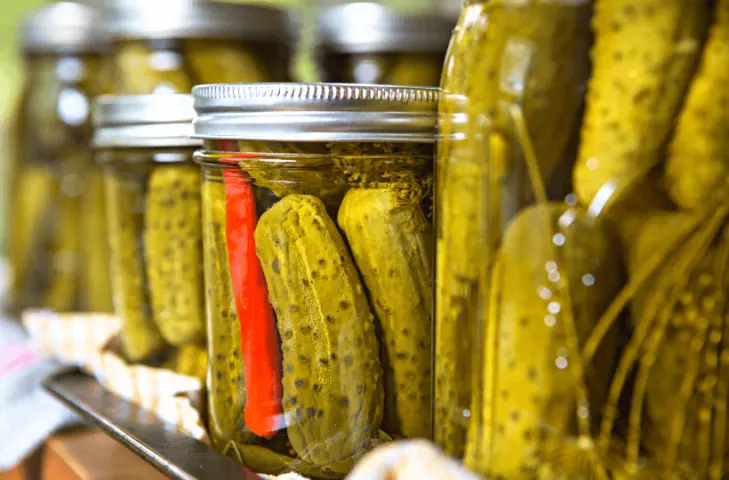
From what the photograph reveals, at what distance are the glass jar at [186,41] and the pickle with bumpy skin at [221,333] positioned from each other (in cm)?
17

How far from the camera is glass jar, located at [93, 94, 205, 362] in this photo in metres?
0.53

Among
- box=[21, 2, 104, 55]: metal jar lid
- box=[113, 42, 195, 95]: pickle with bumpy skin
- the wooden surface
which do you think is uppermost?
box=[21, 2, 104, 55]: metal jar lid

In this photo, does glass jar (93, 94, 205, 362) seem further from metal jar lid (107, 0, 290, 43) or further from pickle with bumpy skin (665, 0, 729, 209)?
pickle with bumpy skin (665, 0, 729, 209)

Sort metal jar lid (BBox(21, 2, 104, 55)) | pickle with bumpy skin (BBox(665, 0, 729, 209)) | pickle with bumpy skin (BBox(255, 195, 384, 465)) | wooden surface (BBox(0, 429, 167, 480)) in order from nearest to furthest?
pickle with bumpy skin (BBox(665, 0, 729, 209))
pickle with bumpy skin (BBox(255, 195, 384, 465))
wooden surface (BBox(0, 429, 167, 480))
metal jar lid (BBox(21, 2, 104, 55))

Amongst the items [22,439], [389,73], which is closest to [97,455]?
[22,439]

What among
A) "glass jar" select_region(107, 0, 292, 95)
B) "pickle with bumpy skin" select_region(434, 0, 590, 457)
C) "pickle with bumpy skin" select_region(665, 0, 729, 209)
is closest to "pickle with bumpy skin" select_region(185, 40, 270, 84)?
"glass jar" select_region(107, 0, 292, 95)

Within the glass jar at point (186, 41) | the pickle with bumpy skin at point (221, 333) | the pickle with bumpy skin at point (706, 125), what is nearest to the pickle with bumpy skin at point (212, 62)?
the glass jar at point (186, 41)

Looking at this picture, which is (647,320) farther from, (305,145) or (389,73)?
(389,73)

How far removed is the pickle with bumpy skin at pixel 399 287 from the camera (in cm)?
38

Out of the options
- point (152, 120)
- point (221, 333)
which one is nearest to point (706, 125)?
point (221, 333)

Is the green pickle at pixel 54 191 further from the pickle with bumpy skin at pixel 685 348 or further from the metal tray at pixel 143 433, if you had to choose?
the pickle with bumpy skin at pixel 685 348

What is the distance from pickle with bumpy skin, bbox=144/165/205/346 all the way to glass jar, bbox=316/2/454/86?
0.55ft

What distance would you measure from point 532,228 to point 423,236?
11 cm

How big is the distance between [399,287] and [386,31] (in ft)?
0.88
